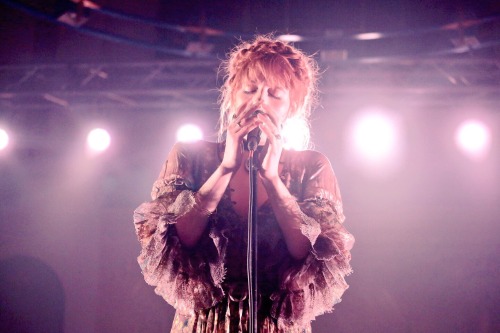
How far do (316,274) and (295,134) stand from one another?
28.0 inches

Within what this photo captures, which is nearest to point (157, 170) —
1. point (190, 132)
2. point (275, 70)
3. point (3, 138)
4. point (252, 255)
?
point (190, 132)

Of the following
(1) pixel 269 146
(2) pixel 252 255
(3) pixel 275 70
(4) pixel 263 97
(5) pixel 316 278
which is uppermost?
(3) pixel 275 70

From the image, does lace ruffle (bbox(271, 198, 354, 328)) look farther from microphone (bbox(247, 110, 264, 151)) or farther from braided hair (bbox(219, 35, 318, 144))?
braided hair (bbox(219, 35, 318, 144))

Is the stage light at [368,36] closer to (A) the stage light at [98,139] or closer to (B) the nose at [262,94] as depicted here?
(B) the nose at [262,94]

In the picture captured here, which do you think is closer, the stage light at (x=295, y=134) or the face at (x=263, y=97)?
the face at (x=263, y=97)

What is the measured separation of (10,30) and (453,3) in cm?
451

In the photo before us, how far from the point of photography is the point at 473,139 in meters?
5.96

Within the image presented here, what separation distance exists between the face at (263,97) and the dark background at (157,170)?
3221 mm

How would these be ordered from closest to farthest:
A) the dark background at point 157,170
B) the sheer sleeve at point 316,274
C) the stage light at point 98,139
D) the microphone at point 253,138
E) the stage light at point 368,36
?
the microphone at point 253,138
the sheer sleeve at point 316,274
the stage light at point 368,36
the dark background at point 157,170
the stage light at point 98,139

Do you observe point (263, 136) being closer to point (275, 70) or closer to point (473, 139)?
point (275, 70)

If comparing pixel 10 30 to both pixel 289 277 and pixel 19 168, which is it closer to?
pixel 19 168

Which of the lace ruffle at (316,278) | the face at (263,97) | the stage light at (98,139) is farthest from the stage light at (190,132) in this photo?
the lace ruffle at (316,278)

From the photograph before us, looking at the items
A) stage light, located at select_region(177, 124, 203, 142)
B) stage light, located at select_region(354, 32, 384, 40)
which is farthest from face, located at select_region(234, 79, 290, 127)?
stage light, located at select_region(177, 124, 203, 142)

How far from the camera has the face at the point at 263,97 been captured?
1.35 metres
